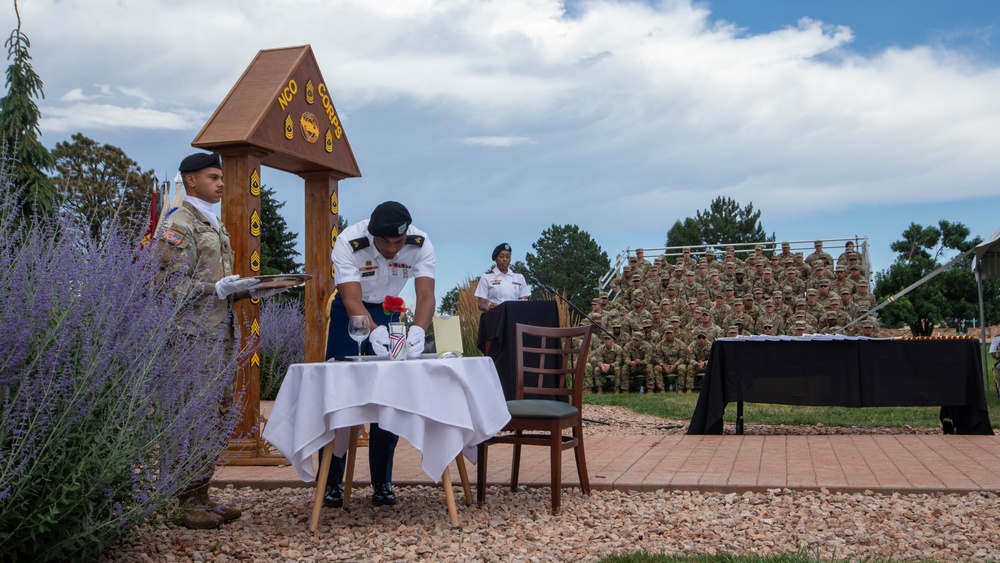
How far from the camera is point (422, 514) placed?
4.50 metres

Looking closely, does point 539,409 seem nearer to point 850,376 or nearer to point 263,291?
point 263,291

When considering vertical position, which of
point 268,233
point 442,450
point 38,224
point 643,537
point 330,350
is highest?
point 268,233

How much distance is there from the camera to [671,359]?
1491 cm

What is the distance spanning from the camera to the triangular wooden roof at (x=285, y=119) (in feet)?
19.6

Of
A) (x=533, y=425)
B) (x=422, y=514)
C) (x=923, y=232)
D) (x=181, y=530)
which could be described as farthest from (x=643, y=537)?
(x=923, y=232)

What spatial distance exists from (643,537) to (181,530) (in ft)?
6.87

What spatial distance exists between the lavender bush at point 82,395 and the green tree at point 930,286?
113 feet

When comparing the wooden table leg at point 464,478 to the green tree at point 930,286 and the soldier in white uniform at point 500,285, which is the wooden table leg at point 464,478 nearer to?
the soldier in white uniform at point 500,285

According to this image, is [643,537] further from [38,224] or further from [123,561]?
[38,224]

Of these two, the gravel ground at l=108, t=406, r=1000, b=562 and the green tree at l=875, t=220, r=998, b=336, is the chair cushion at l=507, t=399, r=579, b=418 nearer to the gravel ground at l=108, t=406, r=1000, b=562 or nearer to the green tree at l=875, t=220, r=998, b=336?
the gravel ground at l=108, t=406, r=1000, b=562

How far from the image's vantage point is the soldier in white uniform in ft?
33.8

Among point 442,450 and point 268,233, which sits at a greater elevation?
point 268,233

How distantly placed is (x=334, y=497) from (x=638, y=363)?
1066cm

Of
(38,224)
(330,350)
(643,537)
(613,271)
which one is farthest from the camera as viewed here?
(613,271)
